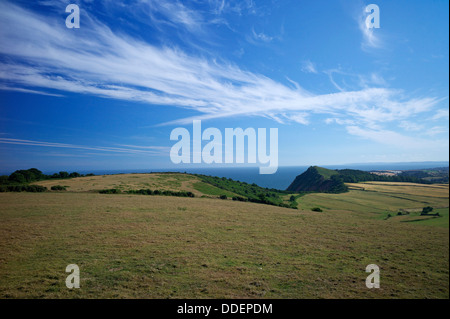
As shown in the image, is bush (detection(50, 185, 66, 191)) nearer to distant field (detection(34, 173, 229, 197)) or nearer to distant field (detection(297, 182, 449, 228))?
distant field (detection(34, 173, 229, 197))

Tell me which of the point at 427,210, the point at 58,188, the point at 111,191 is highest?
the point at 427,210

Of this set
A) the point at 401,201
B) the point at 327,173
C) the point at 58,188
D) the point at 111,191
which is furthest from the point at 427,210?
the point at 327,173

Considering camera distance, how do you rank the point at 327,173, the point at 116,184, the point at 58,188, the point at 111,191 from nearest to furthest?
the point at 58,188
the point at 111,191
the point at 116,184
the point at 327,173

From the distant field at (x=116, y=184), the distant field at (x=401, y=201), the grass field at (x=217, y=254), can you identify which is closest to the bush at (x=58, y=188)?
the distant field at (x=116, y=184)

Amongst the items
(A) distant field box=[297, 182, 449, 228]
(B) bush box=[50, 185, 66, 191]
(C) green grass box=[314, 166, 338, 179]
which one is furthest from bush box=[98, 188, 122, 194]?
(C) green grass box=[314, 166, 338, 179]

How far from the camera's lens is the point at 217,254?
35.1 ft

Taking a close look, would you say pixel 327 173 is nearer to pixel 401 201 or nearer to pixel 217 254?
pixel 401 201

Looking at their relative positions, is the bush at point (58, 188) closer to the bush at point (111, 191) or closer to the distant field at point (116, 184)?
the distant field at point (116, 184)

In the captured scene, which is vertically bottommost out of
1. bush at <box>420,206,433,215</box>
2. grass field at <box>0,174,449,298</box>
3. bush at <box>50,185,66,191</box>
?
grass field at <box>0,174,449,298</box>

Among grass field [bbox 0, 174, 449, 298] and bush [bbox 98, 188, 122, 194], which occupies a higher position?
bush [bbox 98, 188, 122, 194]

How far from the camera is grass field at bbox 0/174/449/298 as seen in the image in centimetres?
737

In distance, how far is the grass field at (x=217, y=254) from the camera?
7371 millimetres
